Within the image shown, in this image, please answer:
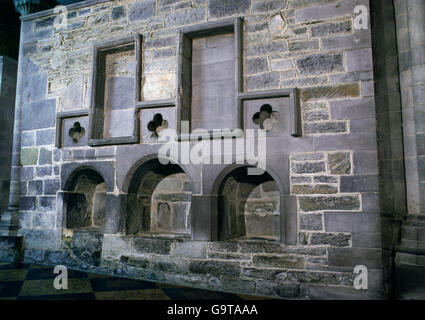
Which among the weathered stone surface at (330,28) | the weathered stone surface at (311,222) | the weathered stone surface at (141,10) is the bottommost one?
the weathered stone surface at (311,222)

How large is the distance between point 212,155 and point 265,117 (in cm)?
72

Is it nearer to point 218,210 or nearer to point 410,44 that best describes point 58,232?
point 218,210

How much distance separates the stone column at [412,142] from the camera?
319cm

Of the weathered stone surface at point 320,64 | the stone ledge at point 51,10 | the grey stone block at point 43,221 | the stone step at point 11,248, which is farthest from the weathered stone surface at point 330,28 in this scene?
the stone step at point 11,248

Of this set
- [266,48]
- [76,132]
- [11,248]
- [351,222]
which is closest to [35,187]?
[11,248]

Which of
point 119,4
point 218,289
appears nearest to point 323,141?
point 218,289

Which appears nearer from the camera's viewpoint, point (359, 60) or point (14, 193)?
point (359, 60)

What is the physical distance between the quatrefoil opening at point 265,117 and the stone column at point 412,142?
1.51 metres

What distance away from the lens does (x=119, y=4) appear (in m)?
4.28

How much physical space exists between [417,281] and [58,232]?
4.26 metres

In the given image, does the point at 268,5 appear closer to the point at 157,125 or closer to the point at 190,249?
the point at 157,125

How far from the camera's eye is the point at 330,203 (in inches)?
121

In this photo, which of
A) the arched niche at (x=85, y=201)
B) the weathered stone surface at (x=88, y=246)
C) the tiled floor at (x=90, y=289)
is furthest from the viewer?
the arched niche at (x=85, y=201)

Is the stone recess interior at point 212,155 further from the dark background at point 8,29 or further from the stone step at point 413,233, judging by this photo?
the dark background at point 8,29
